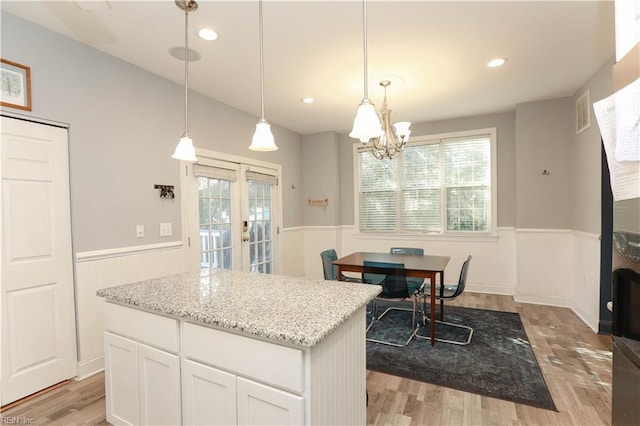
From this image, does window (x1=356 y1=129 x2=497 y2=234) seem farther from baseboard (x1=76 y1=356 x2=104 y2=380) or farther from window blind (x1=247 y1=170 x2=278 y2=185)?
baseboard (x1=76 y1=356 x2=104 y2=380)

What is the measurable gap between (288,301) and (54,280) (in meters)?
2.00

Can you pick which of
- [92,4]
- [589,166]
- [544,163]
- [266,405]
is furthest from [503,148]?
[92,4]

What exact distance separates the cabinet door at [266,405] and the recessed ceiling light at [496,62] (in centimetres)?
319

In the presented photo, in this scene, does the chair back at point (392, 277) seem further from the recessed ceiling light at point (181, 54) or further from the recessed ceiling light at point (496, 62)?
the recessed ceiling light at point (181, 54)

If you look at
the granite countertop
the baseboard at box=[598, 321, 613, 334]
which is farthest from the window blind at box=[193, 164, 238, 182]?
the baseboard at box=[598, 321, 613, 334]

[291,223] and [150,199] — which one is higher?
[150,199]

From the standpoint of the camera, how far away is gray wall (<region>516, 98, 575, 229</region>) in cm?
397

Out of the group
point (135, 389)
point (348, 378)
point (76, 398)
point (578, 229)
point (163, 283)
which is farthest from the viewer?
point (578, 229)

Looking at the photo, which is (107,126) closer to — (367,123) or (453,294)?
(367,123)

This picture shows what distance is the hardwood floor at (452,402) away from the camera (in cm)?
192

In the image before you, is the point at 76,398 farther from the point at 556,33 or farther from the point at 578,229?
the point at 578,229

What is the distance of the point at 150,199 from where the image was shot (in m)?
2.99

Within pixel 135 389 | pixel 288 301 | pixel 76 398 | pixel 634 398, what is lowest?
pixel 76 398

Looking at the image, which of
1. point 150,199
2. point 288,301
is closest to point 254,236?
point 150,199
